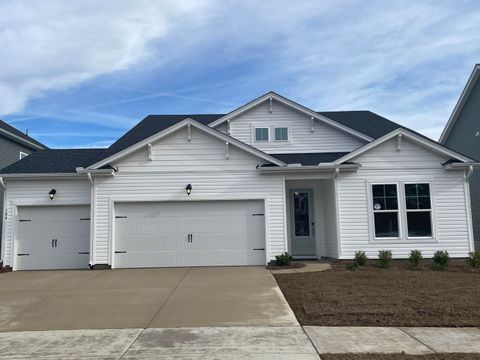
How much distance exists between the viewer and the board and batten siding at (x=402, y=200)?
13406 millimetres

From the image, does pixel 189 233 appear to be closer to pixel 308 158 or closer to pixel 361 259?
pixel 308 158

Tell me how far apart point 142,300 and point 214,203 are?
5.58m

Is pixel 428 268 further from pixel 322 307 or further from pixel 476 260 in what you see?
pixel 322 307

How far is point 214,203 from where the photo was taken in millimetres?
13688

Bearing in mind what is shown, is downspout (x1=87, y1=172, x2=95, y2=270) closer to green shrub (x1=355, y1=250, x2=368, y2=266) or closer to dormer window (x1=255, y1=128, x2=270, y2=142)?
dormer window (x1=255, y1=128, x2=270, y2=142)

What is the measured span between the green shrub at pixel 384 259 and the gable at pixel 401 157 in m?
2.85

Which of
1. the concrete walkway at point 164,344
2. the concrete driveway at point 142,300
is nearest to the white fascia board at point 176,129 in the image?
the concrete driveway at point 142,300

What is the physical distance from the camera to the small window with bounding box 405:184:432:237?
1349cm

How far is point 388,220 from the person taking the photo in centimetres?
1352

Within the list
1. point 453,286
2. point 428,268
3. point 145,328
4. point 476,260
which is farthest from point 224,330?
point 476,260

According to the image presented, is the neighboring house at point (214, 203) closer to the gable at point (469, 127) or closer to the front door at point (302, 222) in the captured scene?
the front door at point (302, 222)

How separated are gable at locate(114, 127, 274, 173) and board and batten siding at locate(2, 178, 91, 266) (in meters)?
1.62

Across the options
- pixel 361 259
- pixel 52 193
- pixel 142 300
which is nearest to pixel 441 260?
pixel 361 259

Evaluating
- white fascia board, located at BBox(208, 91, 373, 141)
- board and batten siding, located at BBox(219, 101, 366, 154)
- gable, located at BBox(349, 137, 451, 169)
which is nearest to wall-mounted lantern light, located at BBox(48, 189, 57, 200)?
white fascia board, located at BBox(208, 91, 373, 141)
